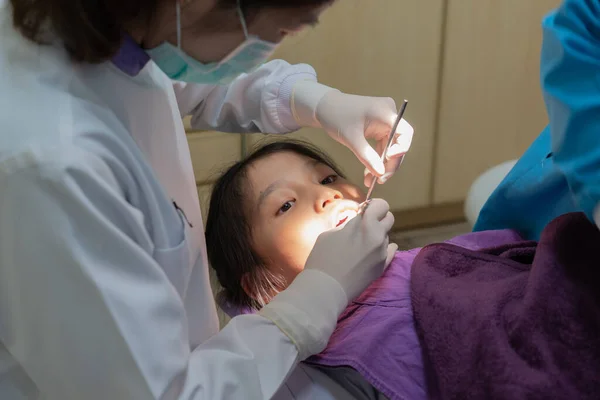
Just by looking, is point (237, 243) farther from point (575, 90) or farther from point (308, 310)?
point (575, 90)

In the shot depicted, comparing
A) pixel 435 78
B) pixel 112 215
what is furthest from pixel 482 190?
pixel 112 215

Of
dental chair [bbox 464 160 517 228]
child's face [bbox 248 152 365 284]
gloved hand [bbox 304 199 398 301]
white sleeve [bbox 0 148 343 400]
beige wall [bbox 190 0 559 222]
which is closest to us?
white sleeve [bbox 0 148 343 400]

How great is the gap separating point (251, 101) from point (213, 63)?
0.54m

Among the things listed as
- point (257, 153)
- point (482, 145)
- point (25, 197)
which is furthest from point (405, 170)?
A: point (25, 197)

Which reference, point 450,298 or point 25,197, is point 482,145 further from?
point 25,197

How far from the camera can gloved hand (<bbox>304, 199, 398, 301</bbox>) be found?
1012 mm

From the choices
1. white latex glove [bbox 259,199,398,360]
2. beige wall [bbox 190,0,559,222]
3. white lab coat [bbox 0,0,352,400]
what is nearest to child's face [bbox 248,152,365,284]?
white latex glove [bbox 259,199,398,360]

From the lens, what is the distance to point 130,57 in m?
0.79

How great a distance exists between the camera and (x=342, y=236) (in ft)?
3.48

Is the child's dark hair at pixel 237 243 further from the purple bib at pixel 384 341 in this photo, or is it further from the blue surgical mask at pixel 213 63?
the blue surgical mask at pixel 213 63

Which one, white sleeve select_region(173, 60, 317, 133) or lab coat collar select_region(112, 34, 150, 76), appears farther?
white sleeve select_region(173, 60, 317, 133)

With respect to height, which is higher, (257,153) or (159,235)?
(159,235)

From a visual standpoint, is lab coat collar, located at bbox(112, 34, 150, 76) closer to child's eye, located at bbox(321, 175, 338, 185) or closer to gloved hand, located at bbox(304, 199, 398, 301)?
gloved hand, located at bbox(304, 199, 398, 301)

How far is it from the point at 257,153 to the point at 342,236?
406 millimetres
